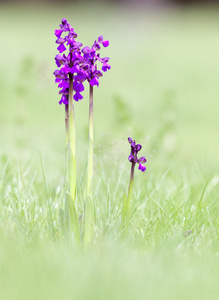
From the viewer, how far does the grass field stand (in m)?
1.92

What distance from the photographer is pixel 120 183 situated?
3.35 m

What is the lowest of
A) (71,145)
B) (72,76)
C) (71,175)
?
(71,175)

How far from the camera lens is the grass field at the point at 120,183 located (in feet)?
6.29

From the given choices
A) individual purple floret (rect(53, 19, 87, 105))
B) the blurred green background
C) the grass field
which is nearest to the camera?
the grass field

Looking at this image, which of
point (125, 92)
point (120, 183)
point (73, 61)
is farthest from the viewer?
point (125, 92)

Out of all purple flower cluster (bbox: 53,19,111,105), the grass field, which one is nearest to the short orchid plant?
the grass field

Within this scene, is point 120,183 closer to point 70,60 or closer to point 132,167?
point 132,167

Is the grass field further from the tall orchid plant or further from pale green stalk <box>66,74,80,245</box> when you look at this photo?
the tall orchid plant

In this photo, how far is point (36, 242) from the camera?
89.8 inches

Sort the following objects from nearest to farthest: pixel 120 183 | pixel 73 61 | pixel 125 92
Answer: pixel 73 61 < pixel 120 183 < pixel 125 92

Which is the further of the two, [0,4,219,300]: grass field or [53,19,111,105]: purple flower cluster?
[53,19,111,105]: purple flower cluster

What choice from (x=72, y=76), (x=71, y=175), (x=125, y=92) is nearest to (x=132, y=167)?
(x=71, y=175)

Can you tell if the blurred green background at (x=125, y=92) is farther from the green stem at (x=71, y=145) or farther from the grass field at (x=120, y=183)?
the green stem at (x=71, y=145)

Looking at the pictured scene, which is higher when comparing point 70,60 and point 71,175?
point 70,60
